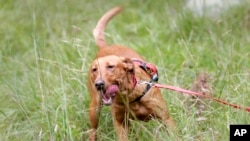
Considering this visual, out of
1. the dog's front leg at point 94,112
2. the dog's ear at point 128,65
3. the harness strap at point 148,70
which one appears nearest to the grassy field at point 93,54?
the dog's front leg at point 94,112

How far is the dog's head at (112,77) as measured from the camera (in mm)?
4570

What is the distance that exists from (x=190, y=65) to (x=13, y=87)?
4.97ft

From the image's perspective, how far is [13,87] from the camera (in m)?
5.64

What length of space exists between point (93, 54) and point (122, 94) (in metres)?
1.41

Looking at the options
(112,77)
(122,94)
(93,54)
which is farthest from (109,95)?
(93,54)

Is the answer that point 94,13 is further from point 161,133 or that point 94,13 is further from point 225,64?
point 161,133

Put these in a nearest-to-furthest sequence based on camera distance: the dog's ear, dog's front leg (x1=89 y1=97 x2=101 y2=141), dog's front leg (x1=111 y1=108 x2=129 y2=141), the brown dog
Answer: the brown dog
the dog's ear
dog's front leg (x1=111 y1=108 x2=129 y2=141)
dog's front leg (x1=89 y1=97 x2=101 y2=141)

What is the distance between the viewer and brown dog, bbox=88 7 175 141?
15.2ft

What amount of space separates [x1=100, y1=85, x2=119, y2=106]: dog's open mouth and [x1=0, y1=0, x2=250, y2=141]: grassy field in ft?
1.08

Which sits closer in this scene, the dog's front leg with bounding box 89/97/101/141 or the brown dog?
the brown dog

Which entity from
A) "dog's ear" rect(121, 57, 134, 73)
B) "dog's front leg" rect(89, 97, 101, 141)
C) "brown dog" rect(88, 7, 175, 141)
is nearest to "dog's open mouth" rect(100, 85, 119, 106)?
"brown dog" rect(88, 7, 175, 141)

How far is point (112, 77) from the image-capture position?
15.3 feet

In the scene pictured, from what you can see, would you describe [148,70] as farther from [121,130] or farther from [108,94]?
[108,94]

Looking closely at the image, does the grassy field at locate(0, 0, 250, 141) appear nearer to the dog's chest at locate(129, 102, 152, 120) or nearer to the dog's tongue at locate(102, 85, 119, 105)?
the dog's chest at locate(129, 102, 152, 120)
